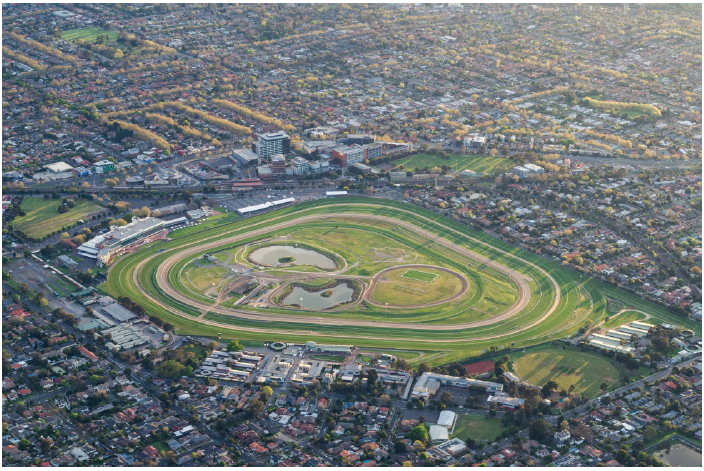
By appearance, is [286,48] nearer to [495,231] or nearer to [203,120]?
[203,120]

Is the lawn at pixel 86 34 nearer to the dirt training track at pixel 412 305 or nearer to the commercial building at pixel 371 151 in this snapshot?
the commercial building at pixel 371 151

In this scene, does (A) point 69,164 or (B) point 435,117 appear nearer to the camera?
(A) point 69,164

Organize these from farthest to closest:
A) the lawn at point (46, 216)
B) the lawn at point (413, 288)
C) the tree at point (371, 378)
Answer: the lawn at point (46, 216)
the lawn at point (413, 288)
the tree at point (371, 378)

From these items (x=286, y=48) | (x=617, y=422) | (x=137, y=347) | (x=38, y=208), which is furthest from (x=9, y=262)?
(x=286, y=48)

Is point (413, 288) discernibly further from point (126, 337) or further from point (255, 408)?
point (126, 337)

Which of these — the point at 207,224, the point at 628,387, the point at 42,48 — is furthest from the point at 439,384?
the point at 42,48

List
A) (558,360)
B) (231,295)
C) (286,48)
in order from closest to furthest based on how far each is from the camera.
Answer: (558,360)
(231,295)
(286,48)

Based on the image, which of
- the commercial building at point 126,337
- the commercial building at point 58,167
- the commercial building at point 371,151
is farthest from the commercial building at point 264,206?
the commercial building at point 126,337
